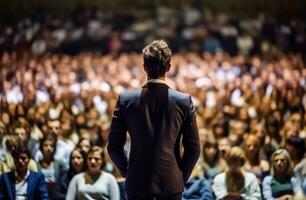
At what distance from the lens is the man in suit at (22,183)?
6094 millimetres

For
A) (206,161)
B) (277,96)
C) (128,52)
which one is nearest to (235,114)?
(277,96)

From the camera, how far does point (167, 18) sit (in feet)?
62.4

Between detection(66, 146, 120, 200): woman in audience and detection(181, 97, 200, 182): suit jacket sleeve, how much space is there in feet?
7.48

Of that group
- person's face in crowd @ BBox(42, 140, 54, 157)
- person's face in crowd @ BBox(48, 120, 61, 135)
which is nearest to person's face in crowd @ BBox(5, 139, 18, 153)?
person's face in crowd @ BBox(42, 140, 54, 157)

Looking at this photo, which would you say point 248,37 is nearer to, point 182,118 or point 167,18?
point 167,18

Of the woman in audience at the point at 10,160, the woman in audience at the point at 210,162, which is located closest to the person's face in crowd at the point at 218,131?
the woman in audience at the point at 210,162

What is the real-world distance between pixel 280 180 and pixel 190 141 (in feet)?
8.99

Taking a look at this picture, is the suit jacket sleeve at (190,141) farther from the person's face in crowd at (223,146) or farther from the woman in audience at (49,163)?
the person's face in crowd at (223,146)

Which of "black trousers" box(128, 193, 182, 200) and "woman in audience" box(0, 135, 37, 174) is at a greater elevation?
"woman in audience" box(0, 135, 37, 174)

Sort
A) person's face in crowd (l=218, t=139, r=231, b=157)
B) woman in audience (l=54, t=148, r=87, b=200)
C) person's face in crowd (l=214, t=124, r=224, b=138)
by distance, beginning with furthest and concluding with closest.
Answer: person's face in crowd (l=214, t=124, r=224, b=138) < person's face in crowd (l=218, t=139, r=231, b=157) < woman in audience (l=54, t=148, r=87, b=200)

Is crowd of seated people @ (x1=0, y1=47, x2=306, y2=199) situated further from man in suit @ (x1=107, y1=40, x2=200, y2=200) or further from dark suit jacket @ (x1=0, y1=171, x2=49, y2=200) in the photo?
man in suit @ (x1=107, y1=40, x2=200, y2=200)

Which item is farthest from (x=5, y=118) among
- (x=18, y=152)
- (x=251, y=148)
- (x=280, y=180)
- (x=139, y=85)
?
(x=139, y=85)

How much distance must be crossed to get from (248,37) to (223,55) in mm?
2109

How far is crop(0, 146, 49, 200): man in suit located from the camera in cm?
609
